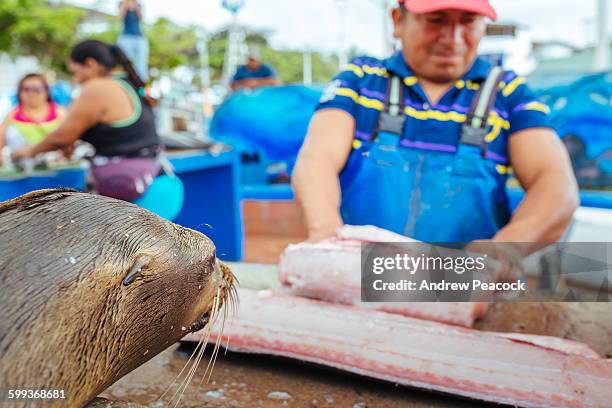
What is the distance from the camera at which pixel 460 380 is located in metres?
1.29

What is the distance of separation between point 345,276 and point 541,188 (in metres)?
0.97

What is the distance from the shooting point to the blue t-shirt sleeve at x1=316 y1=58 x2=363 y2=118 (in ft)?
7.62

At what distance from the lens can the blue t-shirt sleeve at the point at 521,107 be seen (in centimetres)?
220

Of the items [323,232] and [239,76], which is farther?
[239,76]

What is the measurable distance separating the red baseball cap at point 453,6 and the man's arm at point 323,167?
49cm

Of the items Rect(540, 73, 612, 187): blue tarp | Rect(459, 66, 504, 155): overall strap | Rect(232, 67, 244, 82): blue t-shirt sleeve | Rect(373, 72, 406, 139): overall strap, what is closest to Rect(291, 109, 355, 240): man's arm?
Rect(373, 72, 406, 139): overall strap

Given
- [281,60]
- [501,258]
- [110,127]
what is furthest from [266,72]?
[281,60]

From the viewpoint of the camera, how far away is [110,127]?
3.51 meters

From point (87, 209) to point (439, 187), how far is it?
1.55 metres

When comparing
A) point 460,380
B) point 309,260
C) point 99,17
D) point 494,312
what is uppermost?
point 99,17

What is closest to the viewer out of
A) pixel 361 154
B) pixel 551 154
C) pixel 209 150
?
pixel 551 154

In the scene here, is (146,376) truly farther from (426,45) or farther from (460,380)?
(426,45)

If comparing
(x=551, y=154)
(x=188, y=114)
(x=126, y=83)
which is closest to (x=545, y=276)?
(x=551, y=154)

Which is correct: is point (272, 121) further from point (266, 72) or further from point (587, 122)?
point (587, 122)
